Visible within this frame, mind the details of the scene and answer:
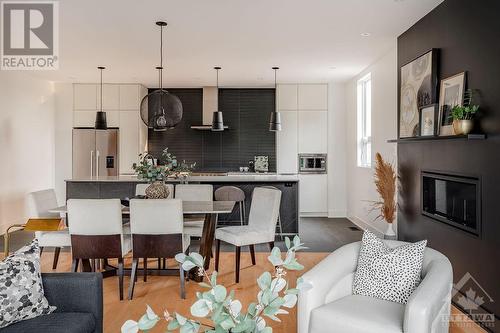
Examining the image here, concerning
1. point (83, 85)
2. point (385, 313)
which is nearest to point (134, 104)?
point (83, 85)

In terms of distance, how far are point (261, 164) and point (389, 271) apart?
6.60 metres

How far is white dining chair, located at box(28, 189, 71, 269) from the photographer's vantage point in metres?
4.30

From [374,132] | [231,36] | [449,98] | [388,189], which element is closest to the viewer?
[449,98]

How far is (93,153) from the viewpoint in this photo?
338 inches

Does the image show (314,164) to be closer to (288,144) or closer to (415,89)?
(288,144)

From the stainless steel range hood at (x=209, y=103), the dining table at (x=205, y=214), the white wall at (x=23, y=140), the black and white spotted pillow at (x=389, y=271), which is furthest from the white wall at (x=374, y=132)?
the white wall at (x=23, y=140)

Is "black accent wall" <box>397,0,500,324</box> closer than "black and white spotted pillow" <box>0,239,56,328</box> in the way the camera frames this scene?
No

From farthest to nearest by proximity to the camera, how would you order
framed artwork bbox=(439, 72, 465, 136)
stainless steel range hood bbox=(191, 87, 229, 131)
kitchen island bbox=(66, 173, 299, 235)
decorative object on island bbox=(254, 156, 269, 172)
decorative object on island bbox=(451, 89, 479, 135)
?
1. decorative object on island bbox=(254, 156, 269, 172)
2. stainless steel range hood bbox=(191, 87, 229, 131)
3. kitchen island bbox=(66, 173, 299, 235)
4. framed artwork bbox=(439, 72, 465, 136)
5. decorative object on island bbox=(451, 89, 479, 135)

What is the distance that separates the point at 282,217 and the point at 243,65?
8.29ft

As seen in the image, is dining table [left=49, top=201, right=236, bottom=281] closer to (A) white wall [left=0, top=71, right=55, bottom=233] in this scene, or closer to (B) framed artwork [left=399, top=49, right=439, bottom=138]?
(B) framed artwork [left=399, top=49, right=439, bottom=138]

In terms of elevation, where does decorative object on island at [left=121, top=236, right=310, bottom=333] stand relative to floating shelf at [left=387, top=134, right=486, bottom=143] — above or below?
below

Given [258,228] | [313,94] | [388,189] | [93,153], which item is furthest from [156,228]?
[313,94]

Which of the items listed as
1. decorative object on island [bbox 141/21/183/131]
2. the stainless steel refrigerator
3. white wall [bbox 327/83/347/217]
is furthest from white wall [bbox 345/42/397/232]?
the stainless steel refrigerator

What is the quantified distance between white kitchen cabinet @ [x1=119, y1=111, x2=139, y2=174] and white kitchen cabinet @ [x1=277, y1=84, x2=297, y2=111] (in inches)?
114
